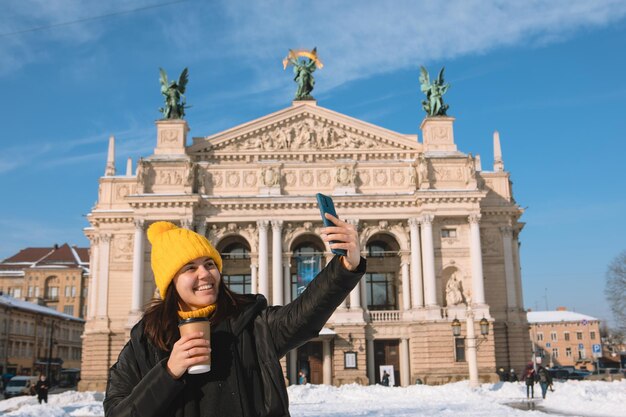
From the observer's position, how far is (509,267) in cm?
5072

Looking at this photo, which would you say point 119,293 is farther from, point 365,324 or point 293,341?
point 293,341

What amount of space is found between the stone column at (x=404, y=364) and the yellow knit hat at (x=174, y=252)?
4527cm

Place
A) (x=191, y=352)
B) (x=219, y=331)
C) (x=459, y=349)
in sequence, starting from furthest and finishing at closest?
(x=459, y=349) < (x=219, y=331) < (x=191, y=352)

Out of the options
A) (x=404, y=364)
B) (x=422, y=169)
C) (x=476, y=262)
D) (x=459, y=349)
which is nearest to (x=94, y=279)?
(x=404, y=364)

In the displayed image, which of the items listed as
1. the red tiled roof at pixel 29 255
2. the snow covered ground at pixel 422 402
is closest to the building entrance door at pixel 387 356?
the snow covered ground at pixel 422 402

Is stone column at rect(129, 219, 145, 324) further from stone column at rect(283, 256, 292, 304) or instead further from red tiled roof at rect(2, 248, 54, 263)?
red tiled roof at rect(2, 248, 54, 263)

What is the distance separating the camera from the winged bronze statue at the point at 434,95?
52.1 meters

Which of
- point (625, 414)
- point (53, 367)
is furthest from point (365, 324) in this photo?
point (53, 367)

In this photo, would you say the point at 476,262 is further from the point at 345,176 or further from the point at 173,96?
the point at 173,96

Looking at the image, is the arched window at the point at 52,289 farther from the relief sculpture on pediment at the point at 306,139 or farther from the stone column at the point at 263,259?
the stone column at the point at 263,259

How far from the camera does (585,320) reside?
354ft

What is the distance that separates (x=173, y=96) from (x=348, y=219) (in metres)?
16.9

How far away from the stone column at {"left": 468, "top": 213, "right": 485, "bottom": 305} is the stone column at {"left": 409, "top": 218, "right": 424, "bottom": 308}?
360 centimetres

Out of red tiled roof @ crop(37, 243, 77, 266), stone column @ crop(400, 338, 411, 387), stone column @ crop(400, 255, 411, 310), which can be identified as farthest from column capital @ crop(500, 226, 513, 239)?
red tiled roof @ crop(37, 243, 77, 266)
